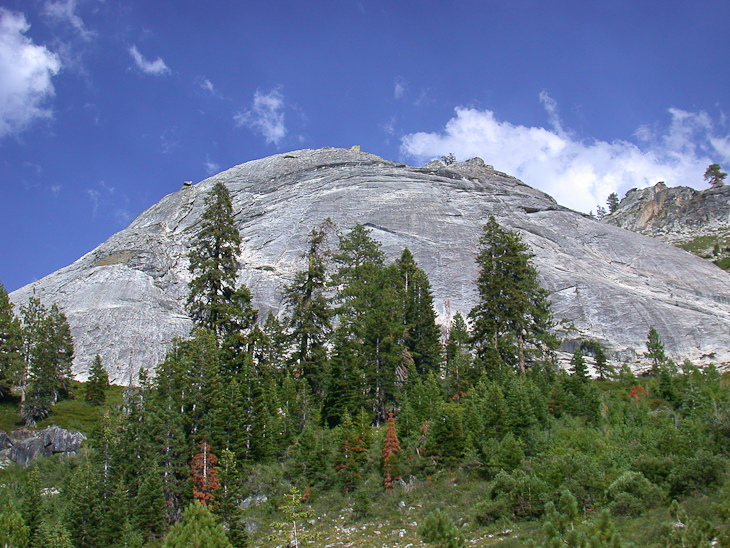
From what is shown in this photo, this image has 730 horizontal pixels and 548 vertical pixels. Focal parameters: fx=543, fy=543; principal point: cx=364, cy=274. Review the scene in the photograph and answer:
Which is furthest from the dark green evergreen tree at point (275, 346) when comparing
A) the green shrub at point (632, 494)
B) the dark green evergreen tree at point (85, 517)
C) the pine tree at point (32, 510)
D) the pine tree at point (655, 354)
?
the pine tree at point (655, 354)

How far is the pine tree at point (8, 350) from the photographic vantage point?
49875 mm

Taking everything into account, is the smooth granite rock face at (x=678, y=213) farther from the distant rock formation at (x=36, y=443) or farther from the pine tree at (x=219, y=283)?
the distant rock formation at (x=36, y=443)

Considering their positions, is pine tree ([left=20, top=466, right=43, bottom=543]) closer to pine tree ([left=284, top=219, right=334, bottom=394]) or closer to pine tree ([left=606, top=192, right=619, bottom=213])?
pine tree ([left=284, top=219, right=334, bottom=394])

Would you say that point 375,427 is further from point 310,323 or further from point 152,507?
point 152,507

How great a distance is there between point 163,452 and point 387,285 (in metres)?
18.8

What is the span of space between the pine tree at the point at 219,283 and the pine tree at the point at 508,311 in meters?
16.6

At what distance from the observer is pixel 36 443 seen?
4475 centimetres

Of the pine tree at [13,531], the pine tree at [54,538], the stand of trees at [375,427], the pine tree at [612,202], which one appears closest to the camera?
the stand of trees at [375,427]

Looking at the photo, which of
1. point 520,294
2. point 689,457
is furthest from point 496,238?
point 689,457

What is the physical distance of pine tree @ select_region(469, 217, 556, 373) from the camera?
37688 mm

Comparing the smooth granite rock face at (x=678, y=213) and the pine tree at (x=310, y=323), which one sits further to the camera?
the smooth granite rock face at (x=678, y=213)

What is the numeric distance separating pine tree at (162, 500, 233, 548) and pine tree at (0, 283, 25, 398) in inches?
1651

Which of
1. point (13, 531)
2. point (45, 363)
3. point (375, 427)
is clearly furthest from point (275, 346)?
point (45, 363)

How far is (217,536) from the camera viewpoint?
17.0m
